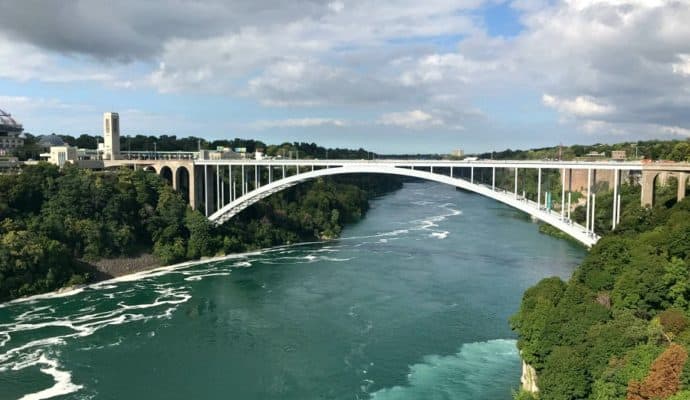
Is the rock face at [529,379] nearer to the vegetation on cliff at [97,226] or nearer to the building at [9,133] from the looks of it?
the vegetation on cliff at [97,226]

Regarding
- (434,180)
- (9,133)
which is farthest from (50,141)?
(434,180)

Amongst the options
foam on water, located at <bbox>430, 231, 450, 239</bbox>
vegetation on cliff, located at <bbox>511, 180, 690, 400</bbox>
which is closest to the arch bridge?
foam on water, located at <bbox>430, 231, 450, 239</bbox>

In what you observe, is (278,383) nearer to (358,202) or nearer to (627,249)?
(627,249)

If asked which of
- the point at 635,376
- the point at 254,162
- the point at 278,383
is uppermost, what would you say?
the point at 254,162

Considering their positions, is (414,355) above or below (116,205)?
below

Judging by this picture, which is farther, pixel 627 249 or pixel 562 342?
pixel 627 249

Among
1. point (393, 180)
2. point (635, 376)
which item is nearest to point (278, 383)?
point (635, 376)

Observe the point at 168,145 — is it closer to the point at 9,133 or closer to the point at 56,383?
the point at 9,133
